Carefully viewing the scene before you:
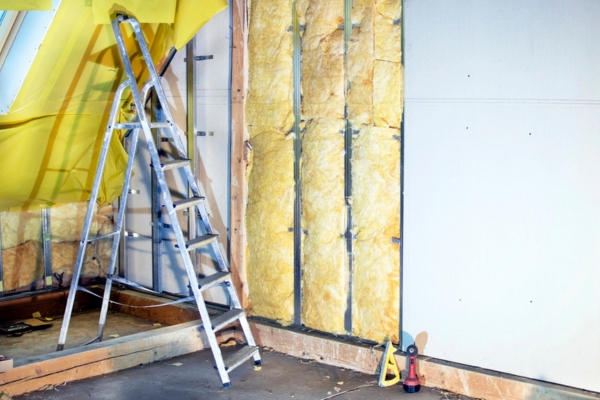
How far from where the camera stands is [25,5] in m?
3.29

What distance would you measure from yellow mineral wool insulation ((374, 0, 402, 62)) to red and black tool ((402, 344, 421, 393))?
161 centimetres

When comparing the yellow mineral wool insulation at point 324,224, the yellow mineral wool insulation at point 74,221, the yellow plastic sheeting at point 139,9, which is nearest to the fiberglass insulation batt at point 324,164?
the yellow mineral wool insulation at point 324,224

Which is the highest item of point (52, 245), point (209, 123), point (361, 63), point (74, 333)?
point (361, 63)

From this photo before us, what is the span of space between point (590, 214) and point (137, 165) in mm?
3431

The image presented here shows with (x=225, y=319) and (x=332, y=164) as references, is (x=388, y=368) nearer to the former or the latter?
(x=225, y=319)

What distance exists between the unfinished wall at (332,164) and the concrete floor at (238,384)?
1.02 ft

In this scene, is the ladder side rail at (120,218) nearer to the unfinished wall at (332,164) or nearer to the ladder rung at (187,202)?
the ladder rung at (187,202)

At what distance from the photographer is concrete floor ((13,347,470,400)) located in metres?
3.84

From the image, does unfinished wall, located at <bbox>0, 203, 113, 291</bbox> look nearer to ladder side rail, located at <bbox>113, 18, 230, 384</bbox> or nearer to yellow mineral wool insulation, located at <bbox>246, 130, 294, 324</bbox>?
yellow mineral wool insulation, located at <bbox>246, 130, 294, 324</bbox>

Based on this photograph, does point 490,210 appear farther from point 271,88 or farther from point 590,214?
point 271,88

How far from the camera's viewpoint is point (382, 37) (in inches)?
157

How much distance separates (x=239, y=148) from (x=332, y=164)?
2.44ft

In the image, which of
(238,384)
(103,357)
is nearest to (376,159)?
(238,384)

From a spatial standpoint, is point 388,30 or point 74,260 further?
point 74,260
